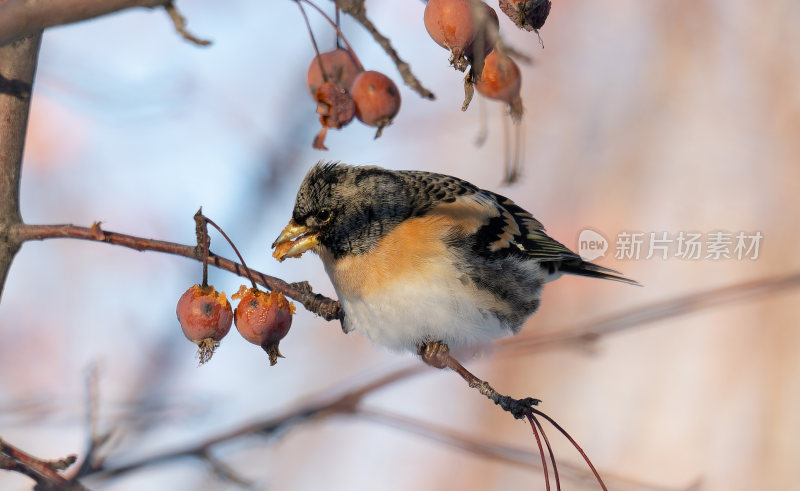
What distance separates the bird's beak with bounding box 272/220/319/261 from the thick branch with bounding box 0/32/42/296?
0.85 m

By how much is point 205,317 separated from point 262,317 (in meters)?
0.15

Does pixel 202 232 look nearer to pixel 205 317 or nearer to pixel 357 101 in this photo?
pixel 205 317

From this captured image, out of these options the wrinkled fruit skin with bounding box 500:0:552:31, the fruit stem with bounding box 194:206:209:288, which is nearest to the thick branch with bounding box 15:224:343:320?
the fruit stem with bounding box 194:206:209:288

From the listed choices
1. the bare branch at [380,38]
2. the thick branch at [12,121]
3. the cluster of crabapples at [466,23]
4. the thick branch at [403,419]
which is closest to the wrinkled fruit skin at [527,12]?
the cluster of crabapples at [466,23]

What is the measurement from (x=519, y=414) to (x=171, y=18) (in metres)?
1.22

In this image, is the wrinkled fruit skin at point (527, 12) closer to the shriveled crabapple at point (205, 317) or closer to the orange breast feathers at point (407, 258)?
the shriveled crabapple at point (205, 317)

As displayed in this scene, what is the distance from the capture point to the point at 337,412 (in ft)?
7.21

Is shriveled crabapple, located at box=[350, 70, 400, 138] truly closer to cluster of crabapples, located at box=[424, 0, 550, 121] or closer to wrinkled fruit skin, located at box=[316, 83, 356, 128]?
wrinkled fruit skin, located at box=[316, 83, 356, 128]

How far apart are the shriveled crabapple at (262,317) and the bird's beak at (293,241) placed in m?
0.47

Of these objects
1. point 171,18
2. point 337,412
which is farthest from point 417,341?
point 171,18

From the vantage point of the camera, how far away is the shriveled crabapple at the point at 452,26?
157 centimetres

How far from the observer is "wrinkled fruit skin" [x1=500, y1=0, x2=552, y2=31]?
1538mm

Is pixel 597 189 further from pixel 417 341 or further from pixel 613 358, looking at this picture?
pixel 417 341

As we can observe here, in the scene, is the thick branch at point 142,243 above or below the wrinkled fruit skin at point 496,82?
below
